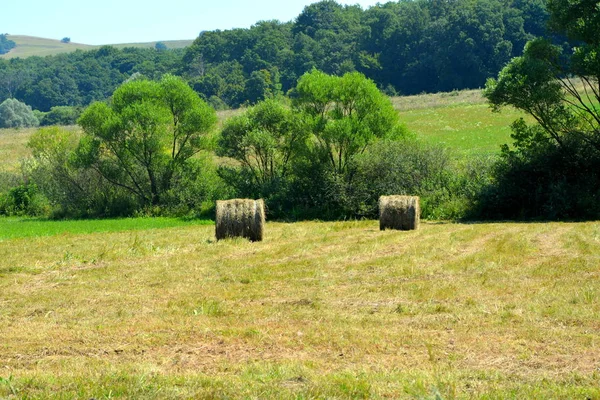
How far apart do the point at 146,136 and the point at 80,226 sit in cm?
720

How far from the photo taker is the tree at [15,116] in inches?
4217

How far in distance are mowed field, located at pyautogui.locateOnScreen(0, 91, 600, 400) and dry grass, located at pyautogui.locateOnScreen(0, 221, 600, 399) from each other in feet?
0.12

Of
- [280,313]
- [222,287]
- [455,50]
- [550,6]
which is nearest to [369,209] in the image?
[550,6]

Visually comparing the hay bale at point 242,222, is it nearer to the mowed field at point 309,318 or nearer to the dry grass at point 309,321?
the mowed field at point 309,318

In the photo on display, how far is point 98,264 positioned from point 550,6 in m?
21.2

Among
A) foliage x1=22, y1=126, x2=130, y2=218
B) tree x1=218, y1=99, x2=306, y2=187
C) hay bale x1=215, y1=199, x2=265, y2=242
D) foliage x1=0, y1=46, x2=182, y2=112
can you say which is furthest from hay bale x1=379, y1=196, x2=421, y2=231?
foliage x1=0, y1=46, x2=182, y2=112

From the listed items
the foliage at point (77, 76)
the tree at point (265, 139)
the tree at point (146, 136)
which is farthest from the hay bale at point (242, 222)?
the foliage at point (77, 76)

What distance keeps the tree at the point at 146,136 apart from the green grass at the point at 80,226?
140 inches

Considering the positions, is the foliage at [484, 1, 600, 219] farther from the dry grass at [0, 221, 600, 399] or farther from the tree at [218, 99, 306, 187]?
the tree at [218, 99, 306, 187]

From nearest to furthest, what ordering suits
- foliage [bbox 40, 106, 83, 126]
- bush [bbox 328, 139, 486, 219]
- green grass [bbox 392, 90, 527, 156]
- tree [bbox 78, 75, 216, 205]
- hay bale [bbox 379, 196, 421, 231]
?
1. hay bale [bbox 379, 196, 421, 231]
2. bush [bbox 328, 139, 486, 219]
3. tree [bbox 78, 75, 216, 205]
4. green grass [bbox 392, 90, 527, 156]
5. foliage [bbox 40, 106, 83, 126]

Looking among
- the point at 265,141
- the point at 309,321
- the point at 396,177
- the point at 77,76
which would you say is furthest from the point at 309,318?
the point at 77,76

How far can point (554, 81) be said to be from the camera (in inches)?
1220

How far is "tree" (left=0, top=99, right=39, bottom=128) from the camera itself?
351 ft

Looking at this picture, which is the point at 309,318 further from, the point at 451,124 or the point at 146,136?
the point at 451,124
